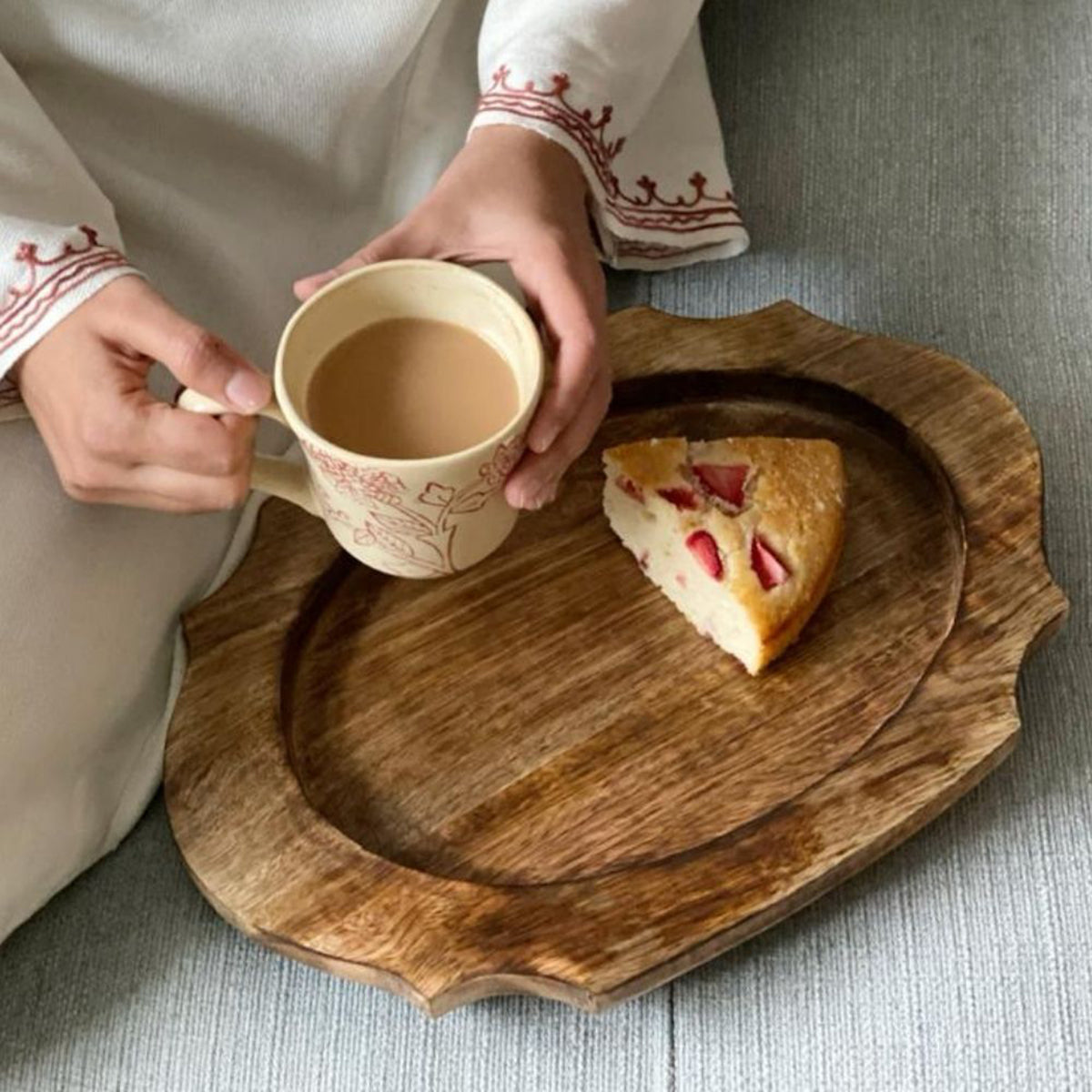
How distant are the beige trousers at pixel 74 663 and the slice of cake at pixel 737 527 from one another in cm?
27

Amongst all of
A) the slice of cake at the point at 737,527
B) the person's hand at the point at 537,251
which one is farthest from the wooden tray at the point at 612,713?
the person's hand at the point at 537,251

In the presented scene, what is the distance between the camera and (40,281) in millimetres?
769

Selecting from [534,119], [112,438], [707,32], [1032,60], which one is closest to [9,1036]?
[112,438]

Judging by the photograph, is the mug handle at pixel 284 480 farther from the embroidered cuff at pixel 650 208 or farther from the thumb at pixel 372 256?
the embroidered cuff at pixel 650 208

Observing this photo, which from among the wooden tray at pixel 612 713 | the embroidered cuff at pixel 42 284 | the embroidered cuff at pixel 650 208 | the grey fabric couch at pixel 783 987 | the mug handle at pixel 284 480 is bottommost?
the grey fabric couch at pixel 783 987

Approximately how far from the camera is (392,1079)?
2.56 ft

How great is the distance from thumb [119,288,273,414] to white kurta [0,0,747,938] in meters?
0.06

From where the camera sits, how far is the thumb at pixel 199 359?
693 millimetres

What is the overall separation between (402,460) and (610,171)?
1.07ft

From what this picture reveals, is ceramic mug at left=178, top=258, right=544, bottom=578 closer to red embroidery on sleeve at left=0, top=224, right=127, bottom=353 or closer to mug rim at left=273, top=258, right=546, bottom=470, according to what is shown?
mug rim at left=273, top=258, right=546, bottom=470

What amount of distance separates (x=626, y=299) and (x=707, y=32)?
292 mm

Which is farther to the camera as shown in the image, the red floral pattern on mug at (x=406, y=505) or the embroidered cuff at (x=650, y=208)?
the embroidered cuff at (x=650, y=208)

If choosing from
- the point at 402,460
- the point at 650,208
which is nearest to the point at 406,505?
the point at 402,460

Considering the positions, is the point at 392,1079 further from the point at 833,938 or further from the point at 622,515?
the point at 622,515
